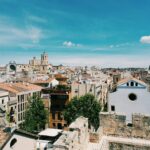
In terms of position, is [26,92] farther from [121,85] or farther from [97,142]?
[97,142]

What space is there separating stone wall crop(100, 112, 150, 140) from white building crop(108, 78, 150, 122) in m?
15.2

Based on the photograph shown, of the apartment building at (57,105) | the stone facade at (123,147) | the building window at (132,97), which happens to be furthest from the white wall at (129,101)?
the apartment building at (57,105)

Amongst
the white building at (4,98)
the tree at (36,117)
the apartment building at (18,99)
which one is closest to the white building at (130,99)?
the tree at (36,117)

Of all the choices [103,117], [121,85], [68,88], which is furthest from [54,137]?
[68,88]

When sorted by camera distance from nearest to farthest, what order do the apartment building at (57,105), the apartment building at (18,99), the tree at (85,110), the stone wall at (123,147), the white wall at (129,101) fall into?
the stone wall at (123,147), the white wall at (129,101), the tree at (85,110), the apartment building at (18,99), the apartment building at (57,105)

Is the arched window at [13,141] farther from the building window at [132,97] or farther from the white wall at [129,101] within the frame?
the building window at [132,97]

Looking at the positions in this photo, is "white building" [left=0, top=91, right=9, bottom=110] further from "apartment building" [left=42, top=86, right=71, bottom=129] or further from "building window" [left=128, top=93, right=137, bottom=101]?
"building window" [left=128, top=93, right=137, bottom=101]

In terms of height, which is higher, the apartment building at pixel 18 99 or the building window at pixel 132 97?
the building window at pixel 132 97

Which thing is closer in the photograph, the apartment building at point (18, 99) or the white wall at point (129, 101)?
the white wall at point (129, 101)

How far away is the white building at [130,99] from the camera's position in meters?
30.2

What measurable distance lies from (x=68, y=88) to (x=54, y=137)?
87.4 ft

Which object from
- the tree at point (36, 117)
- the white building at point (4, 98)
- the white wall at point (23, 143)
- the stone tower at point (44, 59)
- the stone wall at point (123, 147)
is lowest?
the tree at point (36, 117)

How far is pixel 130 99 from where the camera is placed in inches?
1243

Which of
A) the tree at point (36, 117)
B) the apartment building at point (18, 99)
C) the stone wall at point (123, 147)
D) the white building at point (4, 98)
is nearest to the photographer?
the stone wall at point (123, 147)
